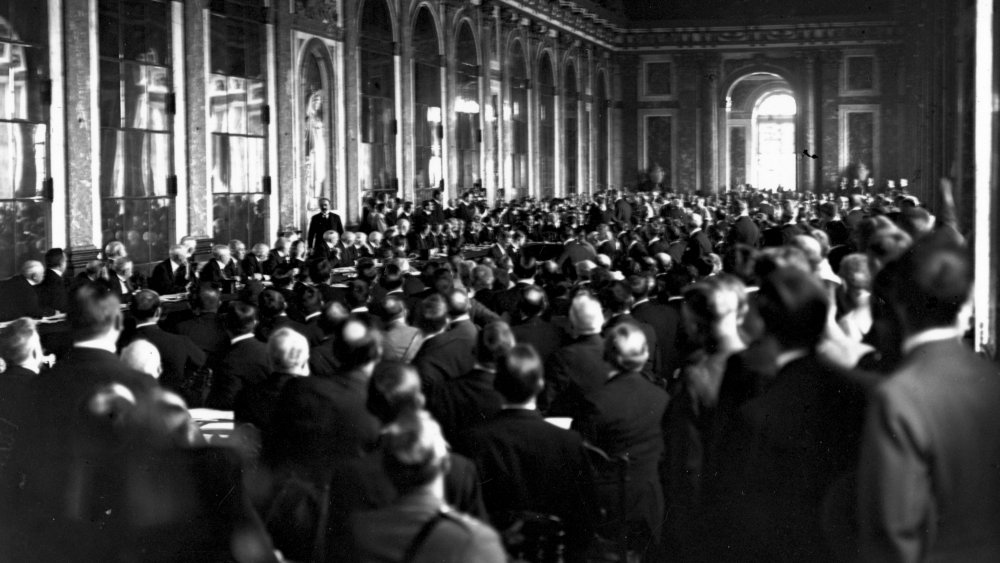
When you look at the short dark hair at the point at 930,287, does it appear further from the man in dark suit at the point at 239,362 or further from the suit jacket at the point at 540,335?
the suit jacket at the point at 540,335

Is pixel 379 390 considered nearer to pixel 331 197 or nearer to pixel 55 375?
pixel 55 375

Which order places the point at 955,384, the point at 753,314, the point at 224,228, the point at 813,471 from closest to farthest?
the point at 955,384 < the point at 813,471 < the point at 753,314 < the point at 224,228

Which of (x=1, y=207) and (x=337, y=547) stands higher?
(x=1, y=207)

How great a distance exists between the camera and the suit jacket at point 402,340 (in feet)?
26.4

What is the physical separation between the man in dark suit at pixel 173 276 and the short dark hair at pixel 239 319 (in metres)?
7.29

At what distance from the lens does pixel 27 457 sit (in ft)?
17.5

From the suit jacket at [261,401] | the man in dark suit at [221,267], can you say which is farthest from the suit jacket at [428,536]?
the man in dark suit at [221,267]

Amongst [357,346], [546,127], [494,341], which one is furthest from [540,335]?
[546,127]

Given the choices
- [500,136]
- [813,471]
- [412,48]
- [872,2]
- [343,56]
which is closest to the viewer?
[813,471]

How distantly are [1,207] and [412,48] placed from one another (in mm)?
13896

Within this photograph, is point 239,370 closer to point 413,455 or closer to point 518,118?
point 413,455

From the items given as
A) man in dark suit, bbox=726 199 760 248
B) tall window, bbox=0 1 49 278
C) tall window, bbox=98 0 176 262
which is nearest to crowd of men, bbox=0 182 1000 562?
tall window, bbox=0 1 49 278

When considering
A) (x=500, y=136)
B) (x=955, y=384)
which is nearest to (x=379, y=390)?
(x=955, y=384)

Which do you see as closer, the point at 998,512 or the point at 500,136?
the point at 998,512
